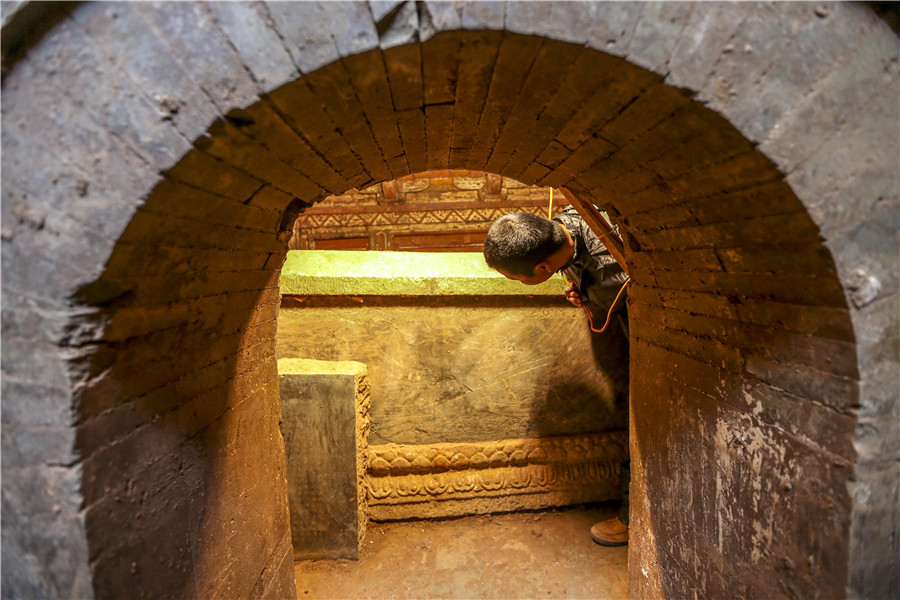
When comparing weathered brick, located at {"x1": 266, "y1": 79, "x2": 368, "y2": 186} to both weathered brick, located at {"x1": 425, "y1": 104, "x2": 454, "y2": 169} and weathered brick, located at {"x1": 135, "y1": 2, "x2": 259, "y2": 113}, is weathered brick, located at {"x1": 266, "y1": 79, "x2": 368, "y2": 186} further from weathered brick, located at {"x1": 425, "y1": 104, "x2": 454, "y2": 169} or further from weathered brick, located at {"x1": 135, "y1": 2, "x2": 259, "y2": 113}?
weathered brick, located at {"x1": 425, "y1": 104, "x2": 454, "y2": 169}

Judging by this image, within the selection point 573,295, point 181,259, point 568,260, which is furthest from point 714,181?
point 573,295

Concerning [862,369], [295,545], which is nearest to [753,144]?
[862,369]

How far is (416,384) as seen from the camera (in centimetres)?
302

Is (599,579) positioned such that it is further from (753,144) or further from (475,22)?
(475,22)

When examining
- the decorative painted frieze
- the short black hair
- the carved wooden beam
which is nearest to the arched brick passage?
the carved wooden beam

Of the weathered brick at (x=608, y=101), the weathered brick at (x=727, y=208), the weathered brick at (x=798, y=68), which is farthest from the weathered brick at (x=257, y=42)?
the weathered brick at (x=727, y=208)

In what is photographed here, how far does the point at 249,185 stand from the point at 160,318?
1.39 feet

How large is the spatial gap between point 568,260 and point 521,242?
18.2 inches

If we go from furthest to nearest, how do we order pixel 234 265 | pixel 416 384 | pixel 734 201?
pixel 416 384 → pixel 234 265 → pixel 734 201

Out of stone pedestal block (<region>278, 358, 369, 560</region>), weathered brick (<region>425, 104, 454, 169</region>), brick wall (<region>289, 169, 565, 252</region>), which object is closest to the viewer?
weathered brick (<region>425, 104, 454, 169</region>)

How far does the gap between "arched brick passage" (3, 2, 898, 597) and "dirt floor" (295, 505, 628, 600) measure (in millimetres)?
1477

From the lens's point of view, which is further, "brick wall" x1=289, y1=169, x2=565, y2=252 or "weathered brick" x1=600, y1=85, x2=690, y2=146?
"brick wall" x1=289, y1=169, x2=565, y2=252

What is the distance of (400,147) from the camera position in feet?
4.50

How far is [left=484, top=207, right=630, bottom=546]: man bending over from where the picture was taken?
2309 mm
